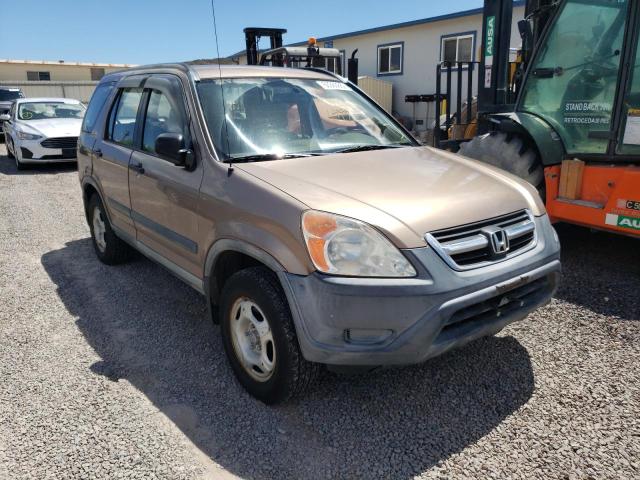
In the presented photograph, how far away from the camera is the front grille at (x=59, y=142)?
11.8 meters

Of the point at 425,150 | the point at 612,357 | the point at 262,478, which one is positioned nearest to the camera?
the point at 262,478

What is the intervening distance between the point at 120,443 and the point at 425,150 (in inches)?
108

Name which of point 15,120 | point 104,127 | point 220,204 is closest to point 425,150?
point 220,204

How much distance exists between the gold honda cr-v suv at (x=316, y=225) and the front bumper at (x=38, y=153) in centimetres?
887

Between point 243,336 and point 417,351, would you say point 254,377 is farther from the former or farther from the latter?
point 417,351

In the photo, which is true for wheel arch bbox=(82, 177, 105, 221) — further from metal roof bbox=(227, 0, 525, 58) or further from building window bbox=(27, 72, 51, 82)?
building window bbox=(27, 72, 51, 82)

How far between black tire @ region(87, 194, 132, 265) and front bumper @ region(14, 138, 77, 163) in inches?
295

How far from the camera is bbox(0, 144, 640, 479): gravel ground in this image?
2.52 meters

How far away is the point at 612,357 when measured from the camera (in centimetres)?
336

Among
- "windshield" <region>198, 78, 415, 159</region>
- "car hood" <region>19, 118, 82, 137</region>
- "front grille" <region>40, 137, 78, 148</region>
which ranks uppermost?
"windshield" <region>198, 78, 415, 159</region>

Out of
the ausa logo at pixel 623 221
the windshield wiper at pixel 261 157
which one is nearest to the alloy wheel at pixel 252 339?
the windshield wiper at pixel 261 157

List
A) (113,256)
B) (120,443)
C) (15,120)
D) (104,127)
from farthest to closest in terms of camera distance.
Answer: (15,120)
(113,256)
(104,127)
(120,443)

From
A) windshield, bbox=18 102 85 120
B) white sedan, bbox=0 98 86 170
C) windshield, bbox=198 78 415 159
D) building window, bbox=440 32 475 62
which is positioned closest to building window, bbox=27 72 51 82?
windshield, bbox=18 102 85 120

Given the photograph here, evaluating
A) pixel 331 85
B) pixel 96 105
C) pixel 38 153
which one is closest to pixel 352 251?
pixel 331 85
